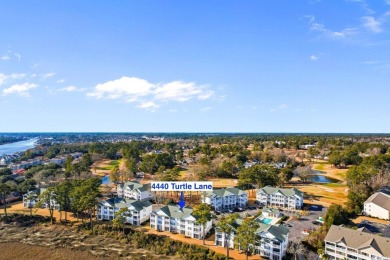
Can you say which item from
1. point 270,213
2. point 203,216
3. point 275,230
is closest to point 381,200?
point 270,213

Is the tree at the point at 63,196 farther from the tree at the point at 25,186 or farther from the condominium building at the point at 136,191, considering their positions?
the tree at the point at 25,186

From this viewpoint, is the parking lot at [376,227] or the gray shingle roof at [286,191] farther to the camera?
the gray shingle roof at [286,191]

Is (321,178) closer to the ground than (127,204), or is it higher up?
closer to the ground

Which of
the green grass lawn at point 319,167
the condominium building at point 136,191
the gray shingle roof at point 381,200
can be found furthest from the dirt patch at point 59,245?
the green grass lawn at point 319,167

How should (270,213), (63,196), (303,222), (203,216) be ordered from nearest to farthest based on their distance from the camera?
(203,216) < (303,222) < (63,196) < (270,213)

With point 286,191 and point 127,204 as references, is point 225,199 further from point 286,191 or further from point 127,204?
point 127,204

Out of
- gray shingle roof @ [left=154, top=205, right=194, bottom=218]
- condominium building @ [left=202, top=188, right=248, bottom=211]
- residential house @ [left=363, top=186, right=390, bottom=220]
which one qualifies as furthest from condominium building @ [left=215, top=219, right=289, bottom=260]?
residential house @ [left=363, top=186, right=390, bottom=220]

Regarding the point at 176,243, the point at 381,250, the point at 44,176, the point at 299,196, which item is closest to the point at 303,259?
the point at 381,250
